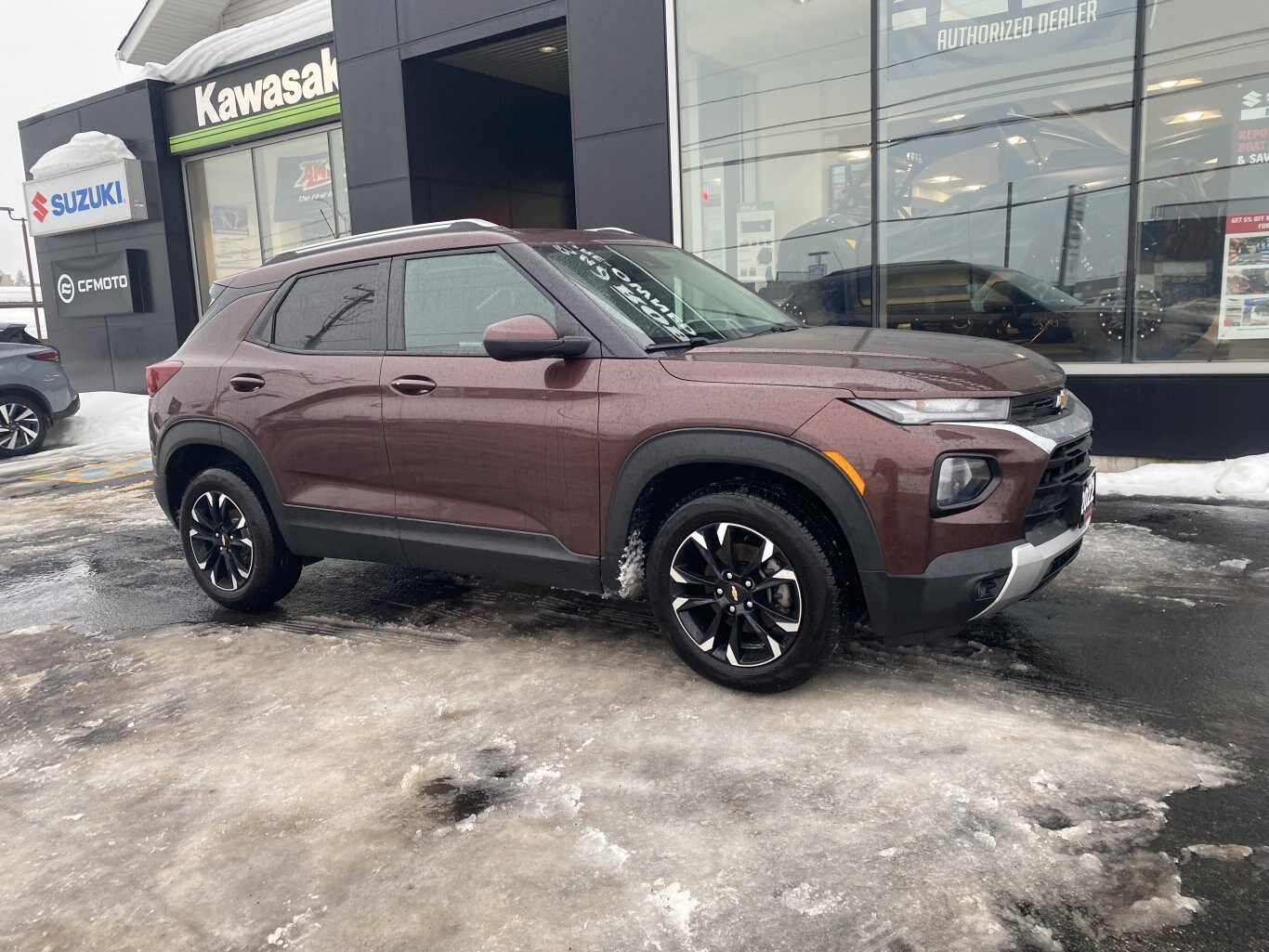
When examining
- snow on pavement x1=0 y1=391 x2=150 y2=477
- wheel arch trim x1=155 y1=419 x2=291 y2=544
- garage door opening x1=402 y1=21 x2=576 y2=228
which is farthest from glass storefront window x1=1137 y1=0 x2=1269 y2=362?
snow on pavement x1=0 y1=391 x2=150 y2=477

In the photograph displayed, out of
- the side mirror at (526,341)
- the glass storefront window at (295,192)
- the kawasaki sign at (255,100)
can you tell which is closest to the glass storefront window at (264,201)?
the glass storefront window at (295,192)

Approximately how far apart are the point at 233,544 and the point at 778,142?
6371 millimetres

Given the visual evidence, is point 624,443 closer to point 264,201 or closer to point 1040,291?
point 1040,291

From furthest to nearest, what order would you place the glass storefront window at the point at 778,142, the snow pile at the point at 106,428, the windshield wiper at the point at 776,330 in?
1. the snow pile at the point at 106,428
2. the glass storefront window at the point at 778,142
3. the windshield wiper at the point at 776,330

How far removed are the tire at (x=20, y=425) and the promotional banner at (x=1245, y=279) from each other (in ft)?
42.3

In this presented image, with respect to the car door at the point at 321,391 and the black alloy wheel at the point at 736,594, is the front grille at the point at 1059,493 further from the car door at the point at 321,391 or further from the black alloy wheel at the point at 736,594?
the car door at the point at 321,391

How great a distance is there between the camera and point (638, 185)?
30.0 feet

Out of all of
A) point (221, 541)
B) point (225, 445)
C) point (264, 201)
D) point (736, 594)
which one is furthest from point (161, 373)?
point (264, 201)

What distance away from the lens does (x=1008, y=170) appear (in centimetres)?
777

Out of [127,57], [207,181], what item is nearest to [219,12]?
[127,57]

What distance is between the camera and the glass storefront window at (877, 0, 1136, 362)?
7324 mm

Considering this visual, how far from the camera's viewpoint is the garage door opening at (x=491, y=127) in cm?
1076

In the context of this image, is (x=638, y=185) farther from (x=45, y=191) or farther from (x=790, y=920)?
(x=45, y=191)

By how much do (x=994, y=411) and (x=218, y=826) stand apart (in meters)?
2.79
